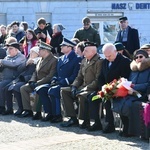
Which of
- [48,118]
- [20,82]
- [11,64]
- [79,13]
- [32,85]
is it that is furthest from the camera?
[79,13]

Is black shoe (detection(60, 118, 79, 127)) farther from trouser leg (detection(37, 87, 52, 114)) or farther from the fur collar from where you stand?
the fur collar

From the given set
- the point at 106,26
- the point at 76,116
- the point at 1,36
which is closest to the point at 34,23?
the point at 106,26

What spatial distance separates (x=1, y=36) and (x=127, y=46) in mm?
4701

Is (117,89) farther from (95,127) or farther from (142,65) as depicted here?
(95,127)

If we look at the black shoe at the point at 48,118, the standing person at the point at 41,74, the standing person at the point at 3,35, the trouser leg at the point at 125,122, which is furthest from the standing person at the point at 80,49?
the standing person at the point at 3,35

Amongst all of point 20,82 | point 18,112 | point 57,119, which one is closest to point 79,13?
point 20,82

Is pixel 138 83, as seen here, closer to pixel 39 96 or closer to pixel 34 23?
pixel 39 96

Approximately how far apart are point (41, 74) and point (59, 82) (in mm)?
675

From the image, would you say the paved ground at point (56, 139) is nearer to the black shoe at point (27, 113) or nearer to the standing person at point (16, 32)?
the black shoe at point (27, 113)

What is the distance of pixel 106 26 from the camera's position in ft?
88.6

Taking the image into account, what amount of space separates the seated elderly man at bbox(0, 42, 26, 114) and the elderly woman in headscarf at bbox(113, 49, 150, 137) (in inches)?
129

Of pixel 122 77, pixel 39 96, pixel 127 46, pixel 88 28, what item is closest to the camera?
pixel 122 77

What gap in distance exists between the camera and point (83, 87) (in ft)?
29.2

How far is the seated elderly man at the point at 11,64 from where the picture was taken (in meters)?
10.6
